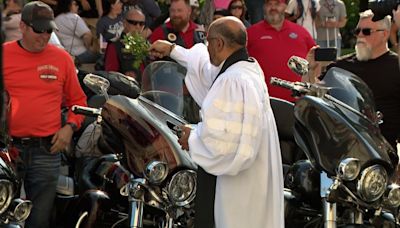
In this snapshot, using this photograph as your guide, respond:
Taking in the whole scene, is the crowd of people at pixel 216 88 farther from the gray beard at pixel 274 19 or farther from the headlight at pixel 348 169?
the headlight at pixel 348 169

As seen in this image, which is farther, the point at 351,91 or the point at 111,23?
the point at 111,23

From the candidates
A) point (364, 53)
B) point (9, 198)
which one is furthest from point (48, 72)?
point (364, 53)

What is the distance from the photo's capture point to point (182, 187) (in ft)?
23.1

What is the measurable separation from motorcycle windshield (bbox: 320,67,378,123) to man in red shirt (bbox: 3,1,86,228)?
77.2 inches

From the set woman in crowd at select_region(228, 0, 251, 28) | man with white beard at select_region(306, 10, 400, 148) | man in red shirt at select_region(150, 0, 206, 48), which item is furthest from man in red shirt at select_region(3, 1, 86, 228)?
woman in crowd at select_region(228, 0, 251, 28)

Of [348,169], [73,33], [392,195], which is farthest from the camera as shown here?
[73,33]

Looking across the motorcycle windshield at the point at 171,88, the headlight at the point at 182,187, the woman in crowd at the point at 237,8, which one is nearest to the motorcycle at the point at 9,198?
the headlight at the point at 182,187

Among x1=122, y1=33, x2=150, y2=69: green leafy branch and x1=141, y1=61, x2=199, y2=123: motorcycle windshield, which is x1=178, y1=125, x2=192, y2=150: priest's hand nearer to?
x1=141, y1=61, x2=199, y2=123: motorcycle windshield

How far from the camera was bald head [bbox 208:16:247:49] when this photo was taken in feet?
22.5

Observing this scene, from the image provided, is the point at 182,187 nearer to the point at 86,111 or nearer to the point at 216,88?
the point at 216,88

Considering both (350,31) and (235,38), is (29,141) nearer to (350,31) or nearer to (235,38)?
(235,38)

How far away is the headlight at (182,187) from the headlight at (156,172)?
0.23 feet

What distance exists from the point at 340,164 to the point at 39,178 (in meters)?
2.39

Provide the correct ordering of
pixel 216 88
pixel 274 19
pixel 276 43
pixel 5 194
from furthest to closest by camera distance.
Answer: pixel 274 19
pixel 276 43
pixel 216 88
pixel 5 194
